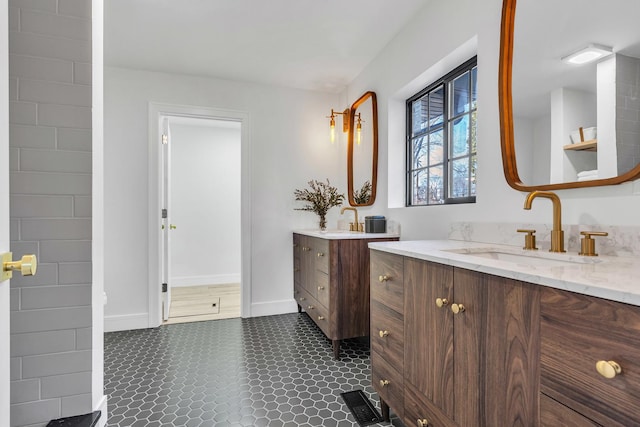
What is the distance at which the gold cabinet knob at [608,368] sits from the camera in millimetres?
619

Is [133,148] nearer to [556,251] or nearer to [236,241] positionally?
[236,241]

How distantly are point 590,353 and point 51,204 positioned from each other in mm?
1761

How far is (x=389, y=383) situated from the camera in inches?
57.9

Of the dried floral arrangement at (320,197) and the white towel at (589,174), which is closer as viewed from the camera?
the white towel at (589,174)

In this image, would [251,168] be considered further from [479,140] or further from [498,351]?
[498,351]

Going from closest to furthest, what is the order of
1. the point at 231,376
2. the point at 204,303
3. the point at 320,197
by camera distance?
the point at 231,376, the point at 320,197, the point at 204,303

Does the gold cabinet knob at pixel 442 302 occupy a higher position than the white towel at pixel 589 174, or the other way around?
the white towel at pixel 589 174

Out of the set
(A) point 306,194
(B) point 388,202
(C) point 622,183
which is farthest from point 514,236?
(A) point 306,194

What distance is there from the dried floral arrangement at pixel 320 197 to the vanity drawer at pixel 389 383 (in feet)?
5.39

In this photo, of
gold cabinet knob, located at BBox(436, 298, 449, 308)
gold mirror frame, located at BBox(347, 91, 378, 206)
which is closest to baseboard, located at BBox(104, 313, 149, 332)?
gold mirror frame, located at BBox(347, 91, 378, 206)

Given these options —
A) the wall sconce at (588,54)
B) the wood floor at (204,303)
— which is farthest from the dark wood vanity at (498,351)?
the wood floor at (204,303)

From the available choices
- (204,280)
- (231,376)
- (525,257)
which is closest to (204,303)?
(204,280)

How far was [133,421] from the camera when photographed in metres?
1.59
